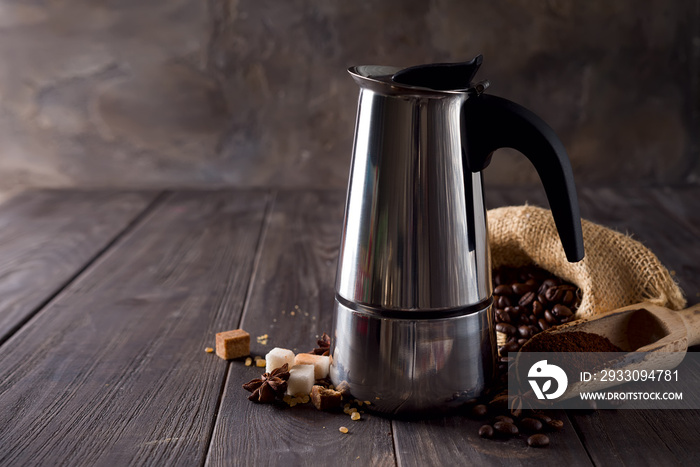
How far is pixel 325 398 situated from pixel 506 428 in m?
0.21

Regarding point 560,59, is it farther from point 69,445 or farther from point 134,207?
point 69,445

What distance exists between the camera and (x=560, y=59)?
2.33 meters

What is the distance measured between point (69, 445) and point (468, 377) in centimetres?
46

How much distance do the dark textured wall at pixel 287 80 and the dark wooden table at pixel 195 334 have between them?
1.25 feet

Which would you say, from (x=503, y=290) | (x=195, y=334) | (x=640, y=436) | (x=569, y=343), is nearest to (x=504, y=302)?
(x=503, y=290)

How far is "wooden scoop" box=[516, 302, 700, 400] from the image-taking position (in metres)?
0.88

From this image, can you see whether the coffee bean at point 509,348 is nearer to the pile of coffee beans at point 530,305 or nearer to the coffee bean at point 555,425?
the pile of coffee beans at point 530,305

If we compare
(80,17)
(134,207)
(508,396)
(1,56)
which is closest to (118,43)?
(80,17)

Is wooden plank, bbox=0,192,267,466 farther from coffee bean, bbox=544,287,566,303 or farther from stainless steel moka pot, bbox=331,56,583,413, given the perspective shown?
coffee bean, bbox=544,287,566,303

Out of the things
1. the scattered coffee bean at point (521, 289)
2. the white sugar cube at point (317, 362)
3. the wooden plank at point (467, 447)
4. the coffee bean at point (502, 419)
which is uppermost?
the scattered coffee bean at point (521, 289)

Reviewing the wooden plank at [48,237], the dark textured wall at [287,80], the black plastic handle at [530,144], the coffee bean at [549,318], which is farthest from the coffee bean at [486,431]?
the dark textured wall at [287,80]

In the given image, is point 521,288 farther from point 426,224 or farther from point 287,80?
point 287,80

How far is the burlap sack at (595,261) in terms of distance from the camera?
1096 millimetres

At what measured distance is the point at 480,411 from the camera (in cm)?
82
